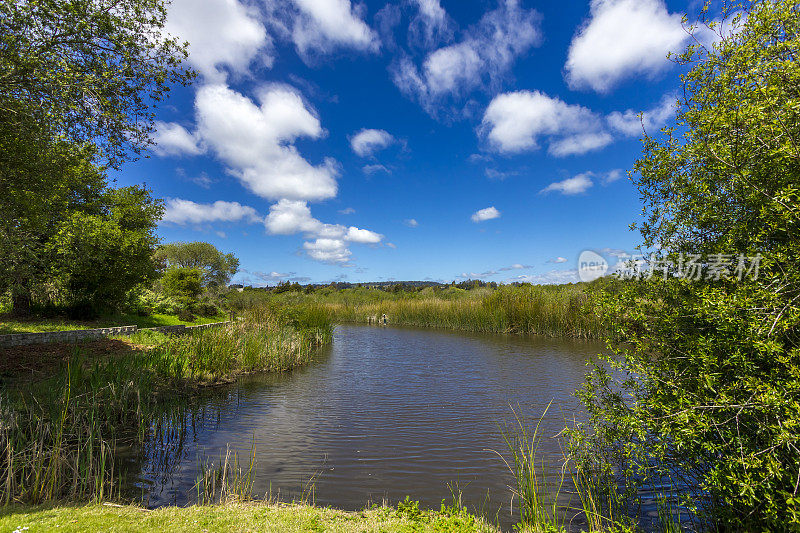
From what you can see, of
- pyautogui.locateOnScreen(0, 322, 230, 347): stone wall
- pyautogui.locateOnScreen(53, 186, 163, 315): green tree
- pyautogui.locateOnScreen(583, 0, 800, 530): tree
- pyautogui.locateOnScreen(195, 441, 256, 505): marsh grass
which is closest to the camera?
pyautogui.locateOnScreen(583, 0, 800, 530): tree

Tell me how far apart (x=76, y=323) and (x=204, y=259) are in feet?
125

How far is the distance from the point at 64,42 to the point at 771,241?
1105 centimetres

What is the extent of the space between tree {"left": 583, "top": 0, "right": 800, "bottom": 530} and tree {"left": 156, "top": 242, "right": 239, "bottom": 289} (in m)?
A: 51.5

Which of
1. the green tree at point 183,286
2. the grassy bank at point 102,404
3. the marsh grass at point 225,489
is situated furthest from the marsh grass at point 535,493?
the green tree at point 183,286

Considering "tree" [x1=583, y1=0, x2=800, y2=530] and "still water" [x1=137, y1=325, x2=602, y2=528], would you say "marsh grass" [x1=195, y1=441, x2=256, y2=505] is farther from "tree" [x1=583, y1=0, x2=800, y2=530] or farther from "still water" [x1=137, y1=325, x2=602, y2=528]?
"tree" [x1=583, y1=0, x2=800, y2=530]

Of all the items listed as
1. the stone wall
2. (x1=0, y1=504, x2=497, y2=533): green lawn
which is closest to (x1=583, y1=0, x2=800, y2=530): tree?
(x1=0, y1=504, x2=497, y2=533): green lawn

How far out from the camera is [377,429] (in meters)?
7.86

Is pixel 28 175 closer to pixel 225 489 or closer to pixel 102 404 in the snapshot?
pixel 102 404

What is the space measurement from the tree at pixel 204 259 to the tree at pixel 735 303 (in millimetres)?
51530

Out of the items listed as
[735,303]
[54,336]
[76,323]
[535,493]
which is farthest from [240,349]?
[735,303]

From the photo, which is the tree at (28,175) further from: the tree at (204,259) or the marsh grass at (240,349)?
the tree at (204,259)

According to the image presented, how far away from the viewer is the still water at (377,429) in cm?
537

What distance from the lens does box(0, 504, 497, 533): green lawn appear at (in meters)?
3.29

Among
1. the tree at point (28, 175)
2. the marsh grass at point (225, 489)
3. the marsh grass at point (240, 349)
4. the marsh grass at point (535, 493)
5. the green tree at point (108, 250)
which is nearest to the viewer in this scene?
the marsh grass at point (535, 493)
